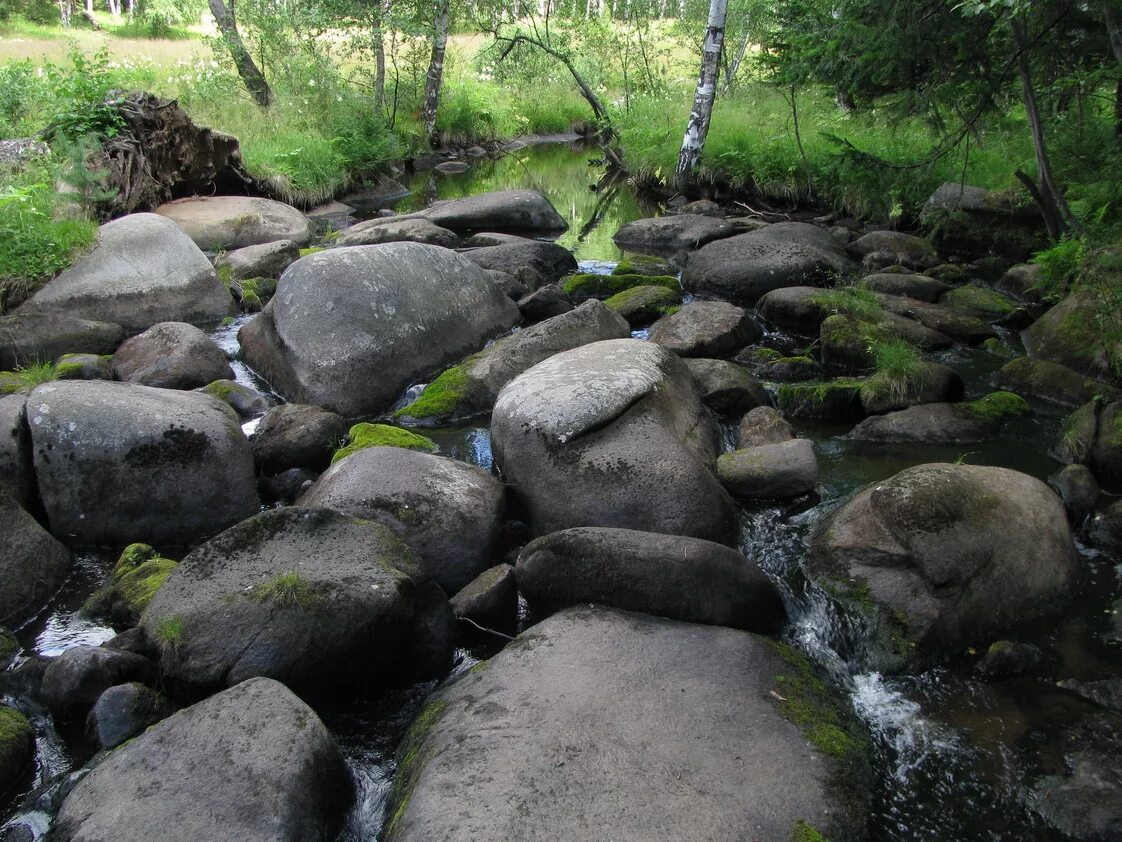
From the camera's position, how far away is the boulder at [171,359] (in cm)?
818

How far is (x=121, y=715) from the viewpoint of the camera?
4.08 metres

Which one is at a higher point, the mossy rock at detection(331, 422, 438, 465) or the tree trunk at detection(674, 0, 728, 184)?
the tree trunk at detection(674, 0, 728, 184)

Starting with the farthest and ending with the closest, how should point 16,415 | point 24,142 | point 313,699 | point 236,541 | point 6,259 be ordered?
1. point 24,142
2. point 6,259
3. point 16,415
4. point 236,541
5. point 313,699

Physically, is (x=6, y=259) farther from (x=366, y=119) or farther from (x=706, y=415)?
(x=366, y=119)

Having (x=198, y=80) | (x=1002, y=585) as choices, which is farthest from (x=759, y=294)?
(x=198, y=80)

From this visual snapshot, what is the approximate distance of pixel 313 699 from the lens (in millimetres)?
4375

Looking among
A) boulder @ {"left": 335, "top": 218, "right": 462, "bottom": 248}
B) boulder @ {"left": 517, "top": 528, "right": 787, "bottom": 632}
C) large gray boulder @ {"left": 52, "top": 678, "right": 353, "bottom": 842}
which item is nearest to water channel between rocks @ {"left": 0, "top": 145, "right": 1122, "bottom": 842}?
large gray boulder @ {"left": 52, "top": 678, "right": 353, "bottom": 842}

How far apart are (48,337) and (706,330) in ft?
21.9

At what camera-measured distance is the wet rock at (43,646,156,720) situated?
427 cm

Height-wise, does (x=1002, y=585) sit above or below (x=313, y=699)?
above

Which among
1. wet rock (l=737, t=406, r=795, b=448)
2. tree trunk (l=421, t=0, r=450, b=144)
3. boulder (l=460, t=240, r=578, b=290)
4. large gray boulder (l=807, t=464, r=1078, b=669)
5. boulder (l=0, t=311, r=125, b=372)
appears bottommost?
boulder (l=0, t=311, r=125, b=372)

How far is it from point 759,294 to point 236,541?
27.1 ft

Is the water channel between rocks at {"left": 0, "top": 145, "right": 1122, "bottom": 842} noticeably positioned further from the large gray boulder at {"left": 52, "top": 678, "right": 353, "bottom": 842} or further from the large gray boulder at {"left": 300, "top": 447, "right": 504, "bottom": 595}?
the large gray boulder at {"left": 300, "top": 447, "right": 504, "bottom": 595}

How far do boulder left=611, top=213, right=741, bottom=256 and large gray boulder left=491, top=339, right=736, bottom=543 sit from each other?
7.58m
